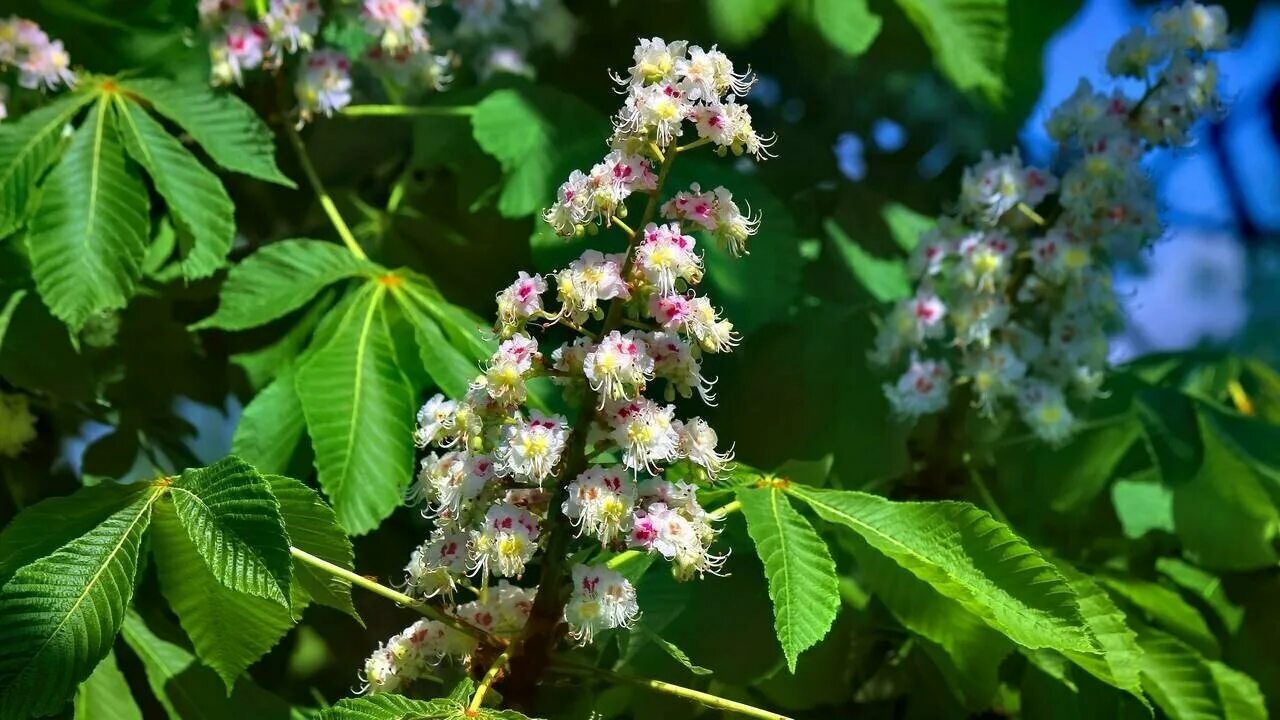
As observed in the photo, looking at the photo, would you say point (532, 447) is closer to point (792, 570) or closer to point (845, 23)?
point (792, 570)

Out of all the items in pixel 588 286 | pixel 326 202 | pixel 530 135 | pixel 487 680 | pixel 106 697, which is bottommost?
pixel 106 697

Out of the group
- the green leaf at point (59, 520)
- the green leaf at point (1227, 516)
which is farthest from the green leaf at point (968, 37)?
the green leaf at point (59, 520)

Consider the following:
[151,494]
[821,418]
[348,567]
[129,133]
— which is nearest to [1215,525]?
[821,418]

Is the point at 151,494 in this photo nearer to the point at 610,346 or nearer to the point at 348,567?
the point at 348,567

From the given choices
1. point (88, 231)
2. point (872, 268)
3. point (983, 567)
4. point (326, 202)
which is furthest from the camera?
point (872, 268)

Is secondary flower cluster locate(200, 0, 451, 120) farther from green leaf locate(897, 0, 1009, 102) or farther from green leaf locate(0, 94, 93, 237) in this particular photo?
green leaf locate(897, 0, 1009, 102)

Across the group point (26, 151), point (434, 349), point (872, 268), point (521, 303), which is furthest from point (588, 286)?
point (872, 268)

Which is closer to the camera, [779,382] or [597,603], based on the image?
[597,603]
